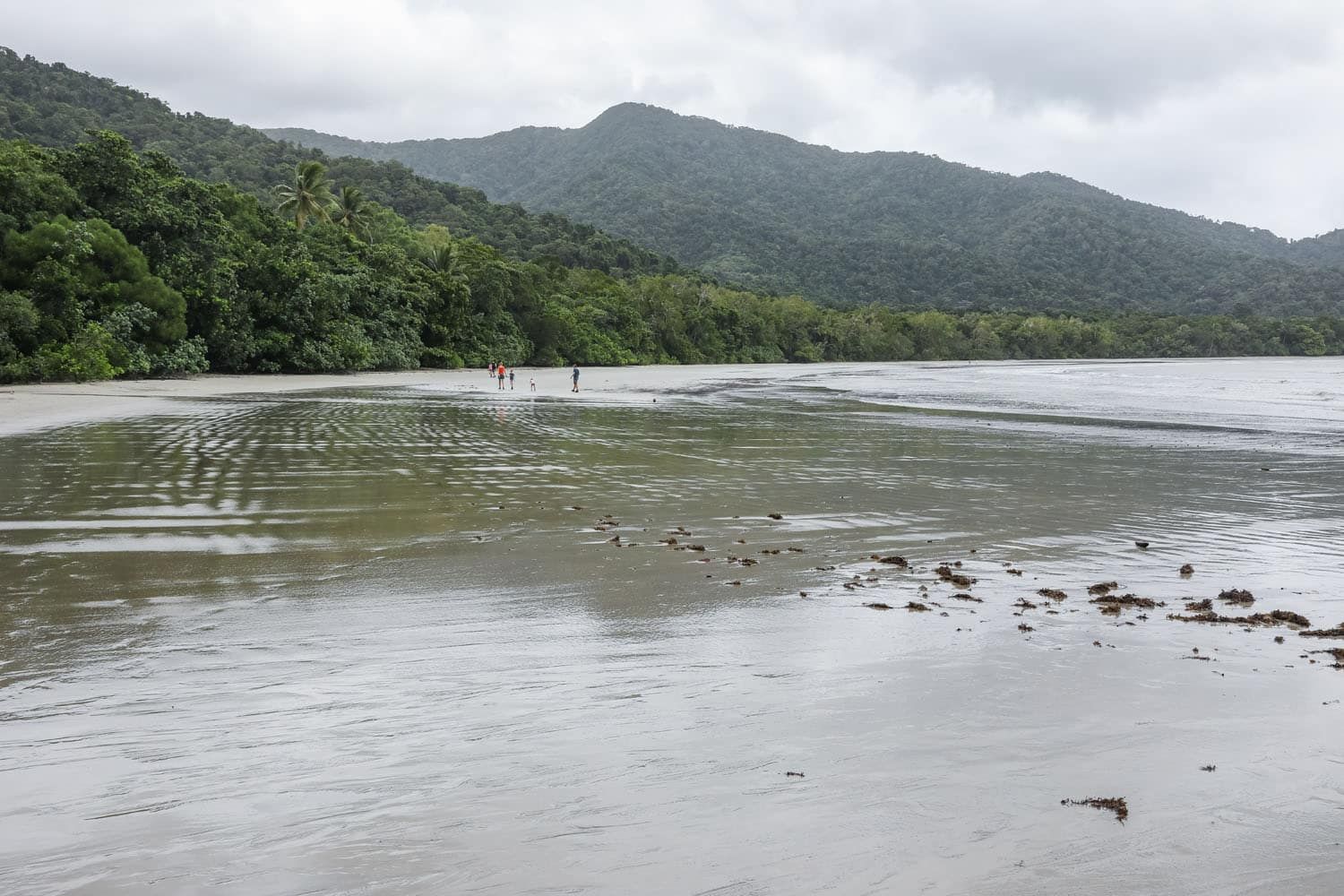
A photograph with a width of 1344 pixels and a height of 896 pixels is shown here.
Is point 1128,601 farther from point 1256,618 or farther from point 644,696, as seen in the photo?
point 644,696

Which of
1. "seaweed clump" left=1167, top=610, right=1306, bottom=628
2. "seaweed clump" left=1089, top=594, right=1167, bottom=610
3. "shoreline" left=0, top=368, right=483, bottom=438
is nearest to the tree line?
"shoreline" left=0, top=368, right=483, bottom=438

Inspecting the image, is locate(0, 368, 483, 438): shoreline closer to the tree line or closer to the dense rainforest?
the tree line

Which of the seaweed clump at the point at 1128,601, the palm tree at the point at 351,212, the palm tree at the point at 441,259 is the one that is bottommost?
the seaweed clump at the point at 1128,601

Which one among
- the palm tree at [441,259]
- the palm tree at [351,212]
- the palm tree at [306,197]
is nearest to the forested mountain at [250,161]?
the palm tree at [351,212]

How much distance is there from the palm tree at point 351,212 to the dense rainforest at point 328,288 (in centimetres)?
28

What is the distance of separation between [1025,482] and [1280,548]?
17.2ft

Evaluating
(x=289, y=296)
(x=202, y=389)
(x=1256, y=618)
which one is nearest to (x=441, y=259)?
(x=289, y=296)

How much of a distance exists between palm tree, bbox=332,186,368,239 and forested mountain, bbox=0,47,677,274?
2357 cm

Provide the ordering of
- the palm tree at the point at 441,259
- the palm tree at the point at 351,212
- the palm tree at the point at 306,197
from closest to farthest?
the palm tree at the point at 306,197 < the palm tree at the point at 441,259 < the palm tree at the point at 351,212

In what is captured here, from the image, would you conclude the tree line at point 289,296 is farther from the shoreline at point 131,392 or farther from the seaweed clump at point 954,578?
the seaweed clump at point 954,578

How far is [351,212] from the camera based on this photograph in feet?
283

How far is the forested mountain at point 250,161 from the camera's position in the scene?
108m

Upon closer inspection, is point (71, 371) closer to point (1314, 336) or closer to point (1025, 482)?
point (1025, 482)

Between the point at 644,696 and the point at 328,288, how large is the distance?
56399 millimetres
